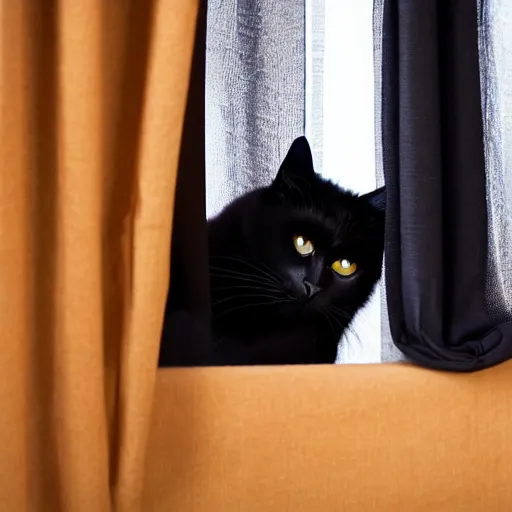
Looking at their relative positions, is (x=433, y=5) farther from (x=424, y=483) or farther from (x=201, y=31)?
(x=424, y=483)

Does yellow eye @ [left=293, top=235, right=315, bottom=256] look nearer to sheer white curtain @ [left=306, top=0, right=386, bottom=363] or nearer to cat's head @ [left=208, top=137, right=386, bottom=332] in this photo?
cat's head @ [left=208, top=137, right=386, bottom=332]

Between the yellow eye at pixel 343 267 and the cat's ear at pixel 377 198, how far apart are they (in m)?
0.11

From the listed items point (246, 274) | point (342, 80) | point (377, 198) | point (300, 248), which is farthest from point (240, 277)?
point (342, 80)

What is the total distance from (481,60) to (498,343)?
1.58 ft

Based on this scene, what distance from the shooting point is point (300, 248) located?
109cm

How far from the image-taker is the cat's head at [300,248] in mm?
1056

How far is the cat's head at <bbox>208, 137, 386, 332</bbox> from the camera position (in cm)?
106

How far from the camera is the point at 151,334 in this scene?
797 millimetres

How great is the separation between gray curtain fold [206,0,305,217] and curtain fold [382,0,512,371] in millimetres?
154

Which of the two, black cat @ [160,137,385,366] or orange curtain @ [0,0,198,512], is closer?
orange curtain @ [0,0,198,512]

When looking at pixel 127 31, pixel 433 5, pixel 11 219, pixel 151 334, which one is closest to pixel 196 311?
pixel 151 334

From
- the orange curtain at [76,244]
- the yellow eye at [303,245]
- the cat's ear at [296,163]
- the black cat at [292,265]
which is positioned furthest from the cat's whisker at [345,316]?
the orange curtain at [76,244]

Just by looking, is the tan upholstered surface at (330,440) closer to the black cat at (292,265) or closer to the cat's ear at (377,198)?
the black cat at (292,265)

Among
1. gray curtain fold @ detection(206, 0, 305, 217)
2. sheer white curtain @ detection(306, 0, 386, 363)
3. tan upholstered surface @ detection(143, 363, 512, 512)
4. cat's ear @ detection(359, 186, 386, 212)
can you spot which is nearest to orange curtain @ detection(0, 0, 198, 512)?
tan upholstered surface @ detection(143, 363, 512, 512)
